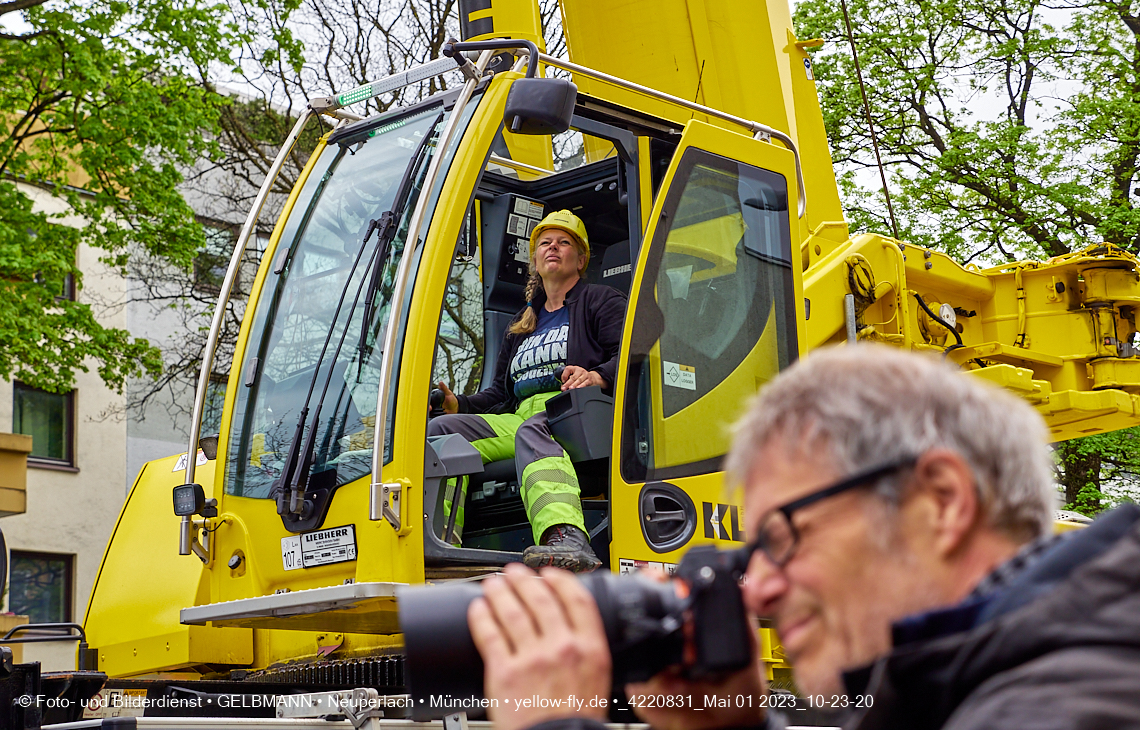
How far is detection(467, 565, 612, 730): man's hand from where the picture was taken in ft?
4.75

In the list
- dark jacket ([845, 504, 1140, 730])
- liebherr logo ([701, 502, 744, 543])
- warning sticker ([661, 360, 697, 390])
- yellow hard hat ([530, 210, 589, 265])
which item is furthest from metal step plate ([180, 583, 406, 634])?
dark jacket ([845, 504, 1140, 730])

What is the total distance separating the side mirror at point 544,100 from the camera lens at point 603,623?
136 inches

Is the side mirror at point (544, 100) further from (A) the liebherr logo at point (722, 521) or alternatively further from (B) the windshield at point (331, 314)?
(A) the liebherr logo at point (722, 521)

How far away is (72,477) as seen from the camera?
22109 mm

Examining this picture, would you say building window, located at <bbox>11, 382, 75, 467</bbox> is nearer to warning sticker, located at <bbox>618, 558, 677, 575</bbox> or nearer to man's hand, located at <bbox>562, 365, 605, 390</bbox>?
man's hand, located at <bbox>562, 365, 605, 390</bbox>

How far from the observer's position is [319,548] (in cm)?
488

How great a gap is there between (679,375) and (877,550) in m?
3.89

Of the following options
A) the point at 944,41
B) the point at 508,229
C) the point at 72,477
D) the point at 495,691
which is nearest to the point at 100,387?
the point at 72,477

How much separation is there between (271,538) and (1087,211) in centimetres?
1218

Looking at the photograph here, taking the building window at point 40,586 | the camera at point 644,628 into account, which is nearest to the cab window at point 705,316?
the camera at point 644,628

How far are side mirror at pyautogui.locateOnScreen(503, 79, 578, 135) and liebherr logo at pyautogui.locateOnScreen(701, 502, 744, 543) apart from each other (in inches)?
61.3

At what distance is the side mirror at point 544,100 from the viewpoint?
484cm

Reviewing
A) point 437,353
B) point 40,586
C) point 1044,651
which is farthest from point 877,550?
point 40,586

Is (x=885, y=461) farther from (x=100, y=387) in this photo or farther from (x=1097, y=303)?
(x=100, y=387)
